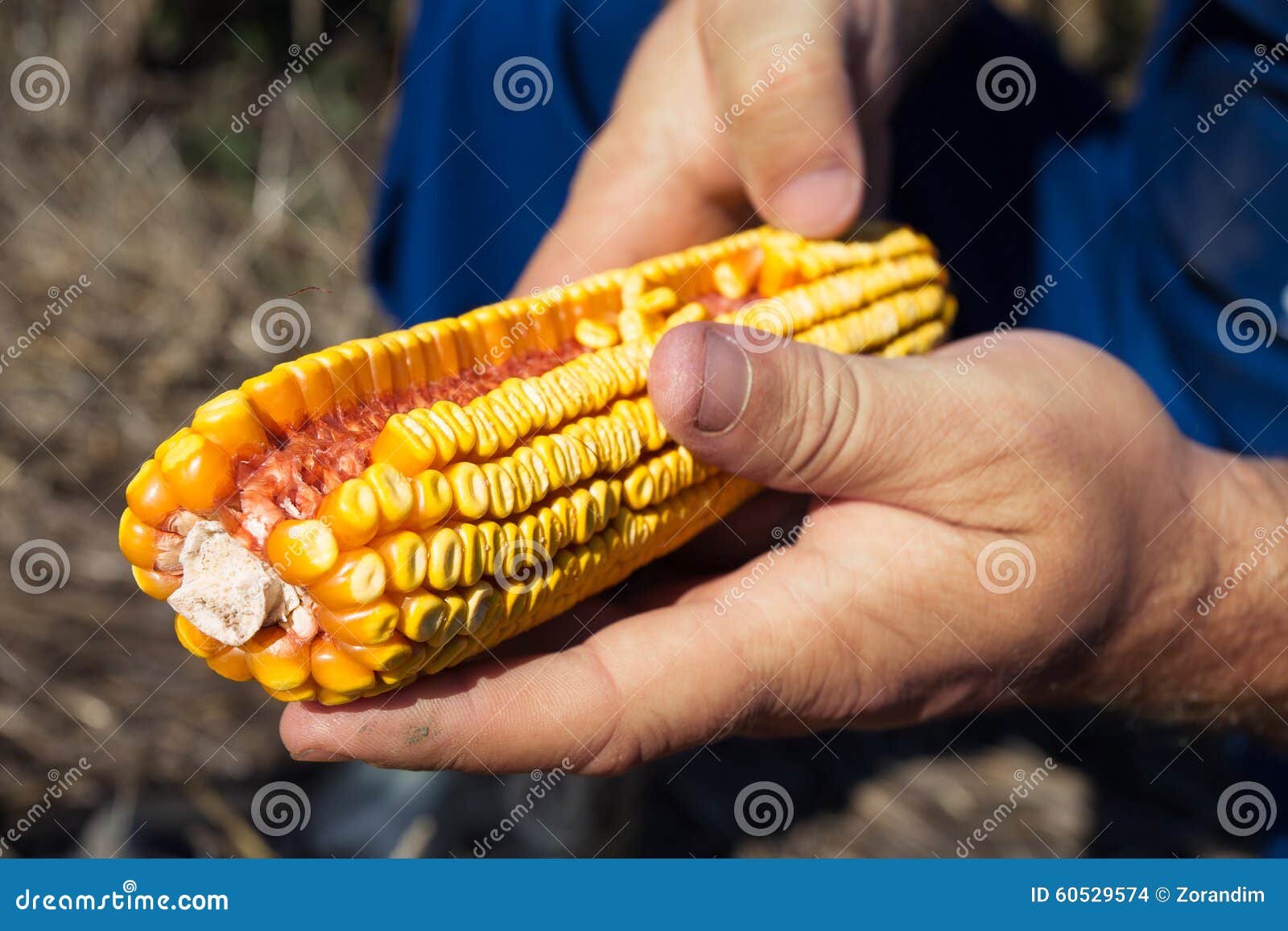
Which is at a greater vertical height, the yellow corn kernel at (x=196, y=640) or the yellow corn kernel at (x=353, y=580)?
the yellow corn kernel at (x=353, y=580)

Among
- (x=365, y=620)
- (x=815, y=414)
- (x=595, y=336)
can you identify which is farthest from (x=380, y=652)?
(x=815, y=414)

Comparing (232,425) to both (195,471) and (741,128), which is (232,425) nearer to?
(195,471)

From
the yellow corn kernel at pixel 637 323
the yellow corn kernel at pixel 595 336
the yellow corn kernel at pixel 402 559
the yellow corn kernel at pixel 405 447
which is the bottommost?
the yellow corn kernel at pixel 402 559

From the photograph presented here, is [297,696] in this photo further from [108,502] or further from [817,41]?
[108,502]

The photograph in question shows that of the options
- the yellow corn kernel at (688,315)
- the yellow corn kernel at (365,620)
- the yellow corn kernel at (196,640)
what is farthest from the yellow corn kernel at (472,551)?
the yellow corn kernel at (688,315)

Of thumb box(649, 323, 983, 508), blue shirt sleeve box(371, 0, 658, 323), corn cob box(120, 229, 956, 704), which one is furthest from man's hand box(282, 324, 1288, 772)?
blue shirt sleeve box(371, 0, 658, 323)

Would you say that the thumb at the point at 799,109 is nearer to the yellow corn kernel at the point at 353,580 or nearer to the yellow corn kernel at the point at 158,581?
the yellow corn kernel at the point at 353,580

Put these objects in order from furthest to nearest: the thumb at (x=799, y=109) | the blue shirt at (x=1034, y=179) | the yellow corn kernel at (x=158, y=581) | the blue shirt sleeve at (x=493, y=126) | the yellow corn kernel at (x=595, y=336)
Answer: the blue shirt sleeve at (x=493, y=126)
the blue shirt at (x=1034, y=179)
the thumb at (x=799, y=109)
the yellow corn kernel at (x=595, y=336)
the yellow corn kernel at (x=158, y=581)

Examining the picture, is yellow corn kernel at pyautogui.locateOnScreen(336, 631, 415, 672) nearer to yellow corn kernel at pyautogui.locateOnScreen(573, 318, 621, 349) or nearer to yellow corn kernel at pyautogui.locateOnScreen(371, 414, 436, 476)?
yellow corn kernel at pyautogui.locateOnScreen(371, 414, 436, 476)
